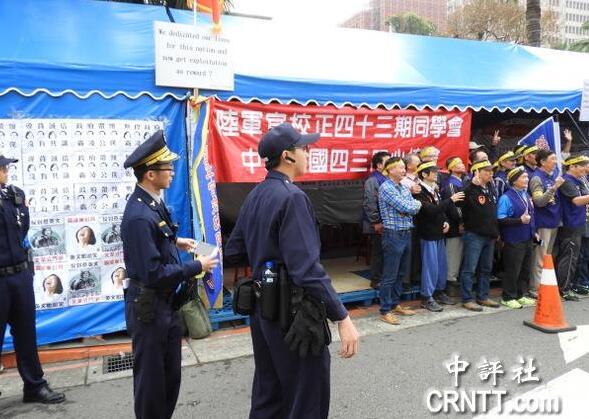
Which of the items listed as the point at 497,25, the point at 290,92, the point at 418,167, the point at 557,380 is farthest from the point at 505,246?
the point at 497,25

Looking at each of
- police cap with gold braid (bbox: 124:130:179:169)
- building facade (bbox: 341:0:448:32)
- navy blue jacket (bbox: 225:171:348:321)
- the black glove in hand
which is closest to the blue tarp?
police cap with gold braid (bbox: 124:130:179:169)

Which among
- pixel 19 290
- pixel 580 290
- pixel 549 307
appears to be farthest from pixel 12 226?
pixel 580 290

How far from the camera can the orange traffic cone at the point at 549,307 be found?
16.1 feet

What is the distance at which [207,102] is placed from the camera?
4633 millimetres

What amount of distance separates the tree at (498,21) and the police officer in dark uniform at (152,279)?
92.7 feet

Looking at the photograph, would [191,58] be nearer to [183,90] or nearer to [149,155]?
[183,90]

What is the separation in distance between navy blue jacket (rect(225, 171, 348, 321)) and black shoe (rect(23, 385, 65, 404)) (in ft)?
7.48

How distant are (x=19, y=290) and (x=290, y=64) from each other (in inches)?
142

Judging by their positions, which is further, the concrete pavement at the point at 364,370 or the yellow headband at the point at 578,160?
the yellow headband at the point at 578,160

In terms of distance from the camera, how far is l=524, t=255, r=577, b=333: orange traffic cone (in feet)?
16.1

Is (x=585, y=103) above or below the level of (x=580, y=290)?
above

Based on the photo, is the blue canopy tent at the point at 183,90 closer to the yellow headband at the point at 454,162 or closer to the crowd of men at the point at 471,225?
the yellow headband at the point at 454,162

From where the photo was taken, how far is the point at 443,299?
19.6 feet

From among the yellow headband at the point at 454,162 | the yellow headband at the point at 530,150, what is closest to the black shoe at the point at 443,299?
the yellow headband at the point at 454,162
